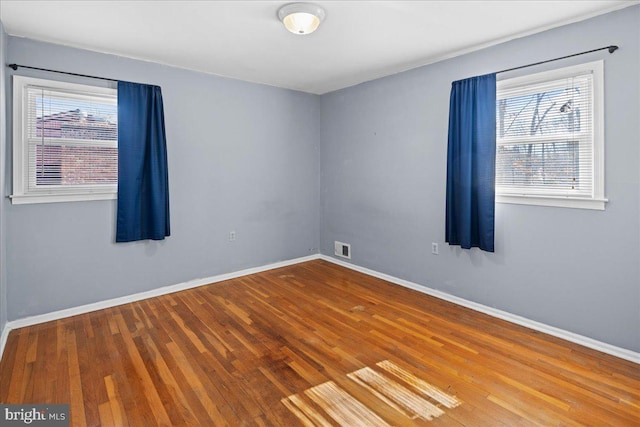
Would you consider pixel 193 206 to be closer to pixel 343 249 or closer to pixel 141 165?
pixel 141 165

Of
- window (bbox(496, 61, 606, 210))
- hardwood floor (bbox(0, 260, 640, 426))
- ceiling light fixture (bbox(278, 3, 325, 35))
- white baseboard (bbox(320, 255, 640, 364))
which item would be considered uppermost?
ceiling light fixture (bbox(278, 3, 325, 35))

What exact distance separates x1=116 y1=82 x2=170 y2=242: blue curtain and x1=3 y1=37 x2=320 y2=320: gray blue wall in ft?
0.44

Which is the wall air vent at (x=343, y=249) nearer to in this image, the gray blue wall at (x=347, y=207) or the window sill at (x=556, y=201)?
the gray blue wall at (x=347, y=207)

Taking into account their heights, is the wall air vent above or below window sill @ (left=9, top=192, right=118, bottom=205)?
below

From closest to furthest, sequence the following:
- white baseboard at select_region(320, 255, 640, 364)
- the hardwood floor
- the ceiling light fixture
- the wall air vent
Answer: the hardwood floor, the ceiling light fixture, white baseboard at select_region(320, 255, 640, 364), the wall air vent

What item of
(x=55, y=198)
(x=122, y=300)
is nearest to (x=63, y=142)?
(x=55, y=198)

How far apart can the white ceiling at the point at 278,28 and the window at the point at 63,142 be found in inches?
12.6

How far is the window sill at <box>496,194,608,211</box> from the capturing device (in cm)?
265

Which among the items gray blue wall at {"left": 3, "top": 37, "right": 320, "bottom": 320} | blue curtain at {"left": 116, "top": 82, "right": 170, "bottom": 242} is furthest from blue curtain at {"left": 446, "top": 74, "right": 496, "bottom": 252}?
blue curtain at {"left": 116, "top": 82, "right": 170, "bottom": 242}

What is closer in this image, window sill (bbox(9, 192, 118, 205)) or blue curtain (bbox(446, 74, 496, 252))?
window sill (bbox(9, 192, 118, 205))

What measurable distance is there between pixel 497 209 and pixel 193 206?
3.22 meters

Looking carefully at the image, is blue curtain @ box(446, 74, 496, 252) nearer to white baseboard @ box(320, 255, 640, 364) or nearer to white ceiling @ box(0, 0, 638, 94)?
white ceiling @ box(0, 0, 638, 94)

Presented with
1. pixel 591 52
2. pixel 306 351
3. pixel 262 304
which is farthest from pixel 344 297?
pixel 591 52

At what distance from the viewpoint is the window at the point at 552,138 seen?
265 cm
